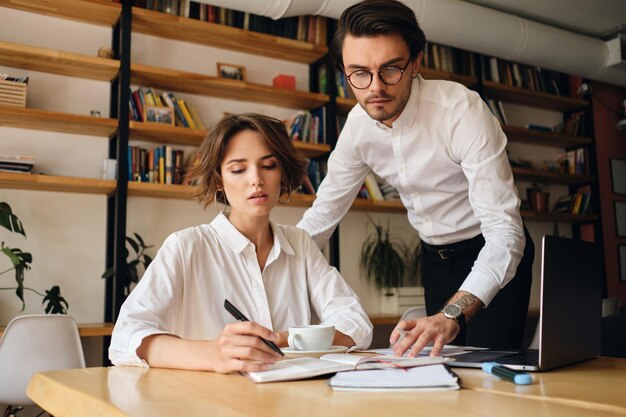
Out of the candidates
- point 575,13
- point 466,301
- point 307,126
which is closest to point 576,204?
point 575,13

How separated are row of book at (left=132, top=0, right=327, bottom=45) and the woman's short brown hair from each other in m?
2.49

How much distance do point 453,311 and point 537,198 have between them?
4.29 m

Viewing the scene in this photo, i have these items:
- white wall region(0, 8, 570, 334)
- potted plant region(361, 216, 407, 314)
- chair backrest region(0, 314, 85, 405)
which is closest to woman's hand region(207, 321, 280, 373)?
chair backrest region(0, 314, 85, 405)

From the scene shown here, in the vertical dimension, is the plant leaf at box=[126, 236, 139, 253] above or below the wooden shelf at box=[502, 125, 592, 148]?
below

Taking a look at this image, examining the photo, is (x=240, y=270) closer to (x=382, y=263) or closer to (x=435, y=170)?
(x=435, y=170)

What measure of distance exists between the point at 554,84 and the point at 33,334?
4900 mm

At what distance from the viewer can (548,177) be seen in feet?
17.5

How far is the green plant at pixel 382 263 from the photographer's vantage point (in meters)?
4.52

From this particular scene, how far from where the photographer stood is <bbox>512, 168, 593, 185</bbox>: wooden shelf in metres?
5.14

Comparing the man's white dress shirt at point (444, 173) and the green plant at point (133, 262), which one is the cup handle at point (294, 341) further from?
the green plant at point (133, 262)

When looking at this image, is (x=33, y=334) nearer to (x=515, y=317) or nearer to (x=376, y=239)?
(x=515, y=317)

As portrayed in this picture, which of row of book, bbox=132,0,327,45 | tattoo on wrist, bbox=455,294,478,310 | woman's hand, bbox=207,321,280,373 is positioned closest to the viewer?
woman's hand, bbox=207,321,280,373

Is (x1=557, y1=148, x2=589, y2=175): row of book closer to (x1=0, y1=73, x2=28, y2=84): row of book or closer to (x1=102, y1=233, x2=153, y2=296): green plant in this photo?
(x1=102, y1=233, x2=153, y2=296): green plant

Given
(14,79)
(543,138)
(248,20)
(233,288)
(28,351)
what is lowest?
(28,351)
